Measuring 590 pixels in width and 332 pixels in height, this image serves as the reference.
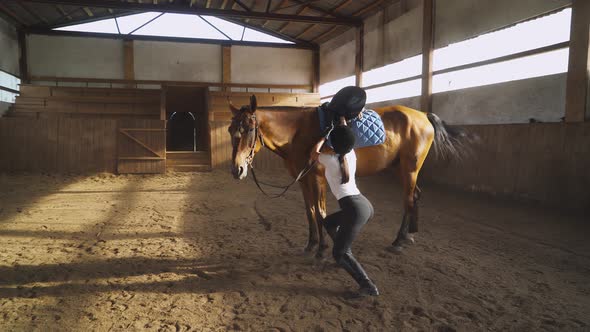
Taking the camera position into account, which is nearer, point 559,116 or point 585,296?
point 585,296

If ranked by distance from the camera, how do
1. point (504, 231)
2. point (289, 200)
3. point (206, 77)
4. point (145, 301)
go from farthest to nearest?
point (206, 77) < point (289, 200) < point (504, 231) < point (145, 301)

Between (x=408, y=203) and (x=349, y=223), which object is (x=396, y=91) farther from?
(x=349, y=223)

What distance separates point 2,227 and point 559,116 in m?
8.51

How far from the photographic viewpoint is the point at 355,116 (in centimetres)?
297

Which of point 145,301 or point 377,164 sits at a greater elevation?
point 377,164

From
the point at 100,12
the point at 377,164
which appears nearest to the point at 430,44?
the point at 377,164

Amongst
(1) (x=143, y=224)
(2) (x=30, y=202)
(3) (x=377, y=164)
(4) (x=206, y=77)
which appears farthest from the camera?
(4) (x=206, y=77)

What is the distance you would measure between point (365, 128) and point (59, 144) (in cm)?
1030

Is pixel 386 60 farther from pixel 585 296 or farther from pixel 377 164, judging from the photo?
pixel 585 296

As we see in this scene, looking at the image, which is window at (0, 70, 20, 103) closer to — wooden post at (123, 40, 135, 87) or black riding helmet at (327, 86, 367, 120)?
wooden post at (123, 40, 135, 87)

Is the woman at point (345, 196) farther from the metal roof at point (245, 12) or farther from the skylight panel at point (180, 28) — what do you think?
the skylight panel at point (180, 28)

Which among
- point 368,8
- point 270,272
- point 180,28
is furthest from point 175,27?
point 270,272

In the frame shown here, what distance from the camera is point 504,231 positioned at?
4727mm

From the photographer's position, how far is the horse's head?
316 cm
